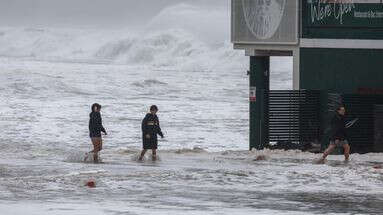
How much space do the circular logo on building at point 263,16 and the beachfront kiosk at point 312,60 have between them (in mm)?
28

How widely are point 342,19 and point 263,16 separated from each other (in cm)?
230

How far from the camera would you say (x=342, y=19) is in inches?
1123

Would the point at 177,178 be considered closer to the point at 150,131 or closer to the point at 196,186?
the point at 196,186

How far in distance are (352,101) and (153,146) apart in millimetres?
5575

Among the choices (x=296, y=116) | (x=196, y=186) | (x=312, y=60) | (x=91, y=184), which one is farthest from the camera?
(x=312, y=60)

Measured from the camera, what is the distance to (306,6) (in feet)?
94.6

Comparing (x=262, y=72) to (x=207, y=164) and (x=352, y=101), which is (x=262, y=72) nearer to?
(x=352, y=101)

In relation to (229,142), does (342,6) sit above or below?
above

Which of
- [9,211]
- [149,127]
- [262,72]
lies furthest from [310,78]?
[9,211]

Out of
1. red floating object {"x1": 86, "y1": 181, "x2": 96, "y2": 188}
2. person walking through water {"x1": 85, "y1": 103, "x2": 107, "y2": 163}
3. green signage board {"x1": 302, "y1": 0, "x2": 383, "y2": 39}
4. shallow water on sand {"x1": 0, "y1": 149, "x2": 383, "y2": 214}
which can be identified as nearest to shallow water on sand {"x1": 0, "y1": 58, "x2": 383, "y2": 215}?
shallow water on sand {"x1": 0, "y1": 149, "x2": 383, "y2": 214}

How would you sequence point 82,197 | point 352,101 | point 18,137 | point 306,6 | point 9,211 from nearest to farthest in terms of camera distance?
point 9,211
point 82,197
point 352,101
point 306,6
point 18,137

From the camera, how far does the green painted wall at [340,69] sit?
92.6 ft

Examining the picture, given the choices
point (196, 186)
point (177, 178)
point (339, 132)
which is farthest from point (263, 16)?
point (196, 186)

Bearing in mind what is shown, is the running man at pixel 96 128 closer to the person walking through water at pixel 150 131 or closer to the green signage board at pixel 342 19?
the person walking through water at pixel 150 131
